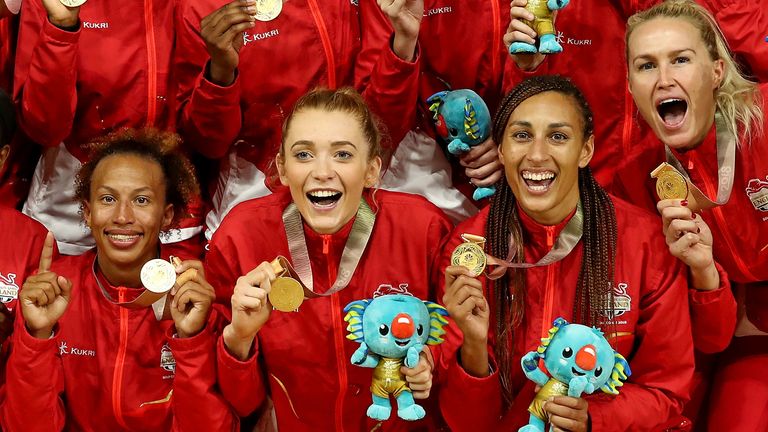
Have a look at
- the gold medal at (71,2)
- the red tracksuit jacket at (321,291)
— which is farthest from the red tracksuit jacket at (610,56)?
the gold medal at (71,2)

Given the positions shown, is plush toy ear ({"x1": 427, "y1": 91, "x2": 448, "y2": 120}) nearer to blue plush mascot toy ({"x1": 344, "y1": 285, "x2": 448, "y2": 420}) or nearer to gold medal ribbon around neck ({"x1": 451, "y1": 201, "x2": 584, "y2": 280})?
gold medal ribbon around neck ({"x1": 451, "y1": 201, "x2": 584, "y2": 280})

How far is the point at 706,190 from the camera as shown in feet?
12.4

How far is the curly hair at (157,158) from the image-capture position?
154 inches

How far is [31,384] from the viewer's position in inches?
139

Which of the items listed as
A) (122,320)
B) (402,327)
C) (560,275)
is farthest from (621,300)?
(122,320)

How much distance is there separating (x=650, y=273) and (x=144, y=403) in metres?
1.73

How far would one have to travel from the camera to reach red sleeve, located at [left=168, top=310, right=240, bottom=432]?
11.4 ft

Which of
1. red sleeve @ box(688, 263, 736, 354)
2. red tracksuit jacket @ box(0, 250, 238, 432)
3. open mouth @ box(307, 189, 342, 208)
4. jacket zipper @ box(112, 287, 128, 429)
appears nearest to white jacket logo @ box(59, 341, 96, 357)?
red tracksuit jacket @ box(0, 250, 238, 432)

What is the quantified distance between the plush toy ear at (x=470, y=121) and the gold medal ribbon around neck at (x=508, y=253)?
454 millimetres

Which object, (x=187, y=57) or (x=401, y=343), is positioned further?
(x=187, y=57)

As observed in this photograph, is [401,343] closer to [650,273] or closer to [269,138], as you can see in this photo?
[650,273]

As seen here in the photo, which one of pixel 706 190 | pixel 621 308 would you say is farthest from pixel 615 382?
pixel 706 190

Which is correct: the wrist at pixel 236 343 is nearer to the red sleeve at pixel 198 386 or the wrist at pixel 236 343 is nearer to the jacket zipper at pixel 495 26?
the red sleeve at pixel 198 386

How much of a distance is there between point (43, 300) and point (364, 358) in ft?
3.38
